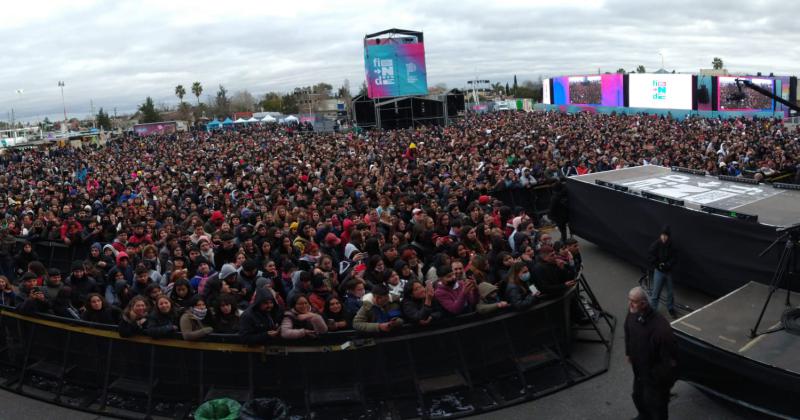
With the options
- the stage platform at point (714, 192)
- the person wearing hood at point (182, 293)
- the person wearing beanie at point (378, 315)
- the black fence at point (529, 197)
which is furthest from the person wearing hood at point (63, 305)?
the black fence at point (529, 197)

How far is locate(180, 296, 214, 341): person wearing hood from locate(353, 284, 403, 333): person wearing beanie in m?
1.68

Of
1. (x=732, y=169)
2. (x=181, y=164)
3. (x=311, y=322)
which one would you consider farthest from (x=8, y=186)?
(x=732, y=169)

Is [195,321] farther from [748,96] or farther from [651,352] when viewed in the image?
[748,96]

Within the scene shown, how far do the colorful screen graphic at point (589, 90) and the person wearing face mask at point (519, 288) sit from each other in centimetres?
5606

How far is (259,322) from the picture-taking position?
236 inches

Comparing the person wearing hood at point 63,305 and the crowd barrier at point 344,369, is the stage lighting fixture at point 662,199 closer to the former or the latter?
the crowd barrier at point 344,369

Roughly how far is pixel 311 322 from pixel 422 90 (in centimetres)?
4153

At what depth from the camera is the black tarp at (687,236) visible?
777 centimetres

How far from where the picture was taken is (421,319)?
6082 millimetres

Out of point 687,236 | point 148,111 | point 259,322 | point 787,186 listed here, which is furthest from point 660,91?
point 148,111

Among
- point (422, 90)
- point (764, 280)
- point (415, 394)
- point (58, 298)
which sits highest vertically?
point (422, 90)

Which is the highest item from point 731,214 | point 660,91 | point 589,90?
point 589,90

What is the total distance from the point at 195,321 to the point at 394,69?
4033 cm

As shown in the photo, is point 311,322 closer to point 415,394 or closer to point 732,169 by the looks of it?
point 415,394
